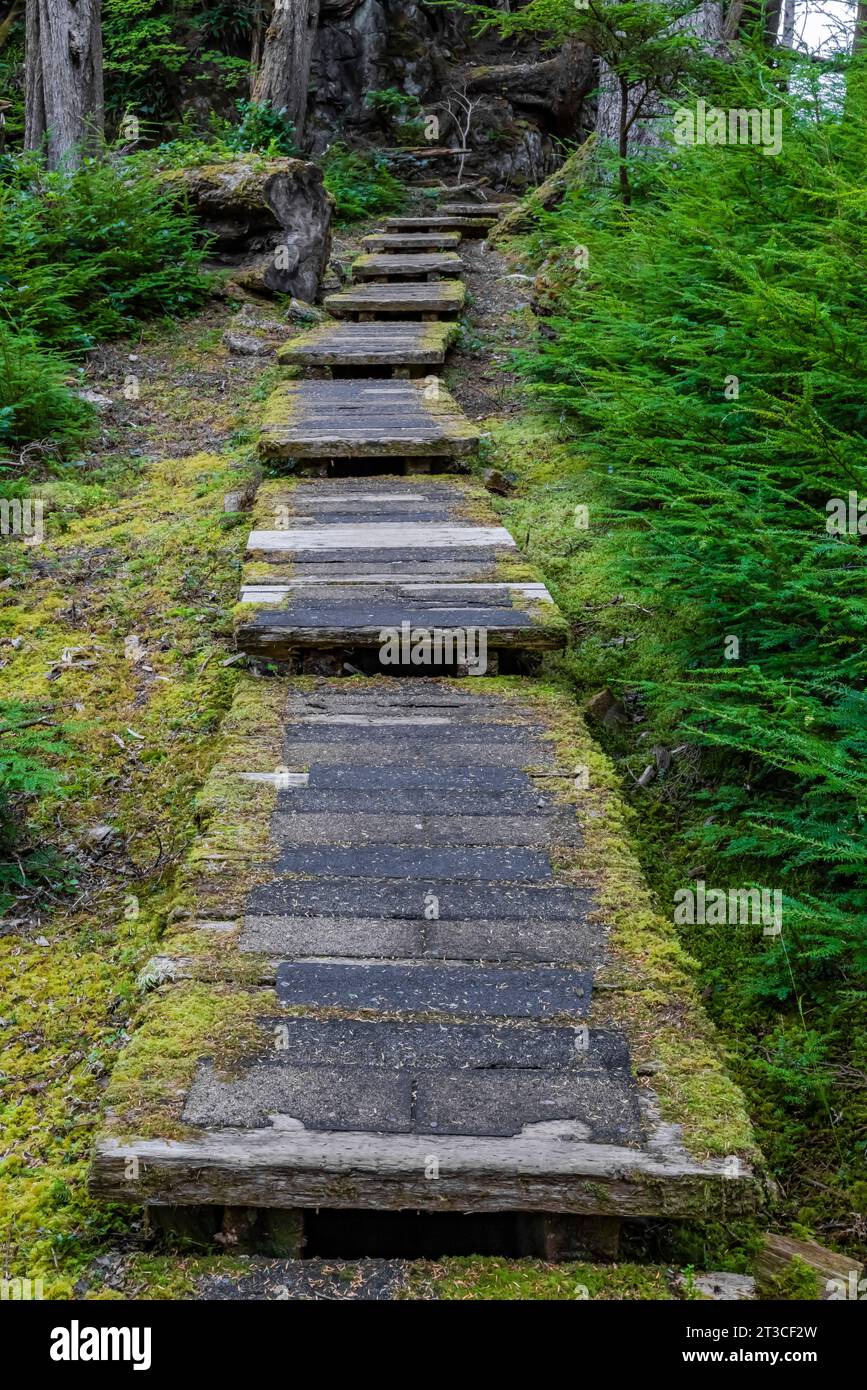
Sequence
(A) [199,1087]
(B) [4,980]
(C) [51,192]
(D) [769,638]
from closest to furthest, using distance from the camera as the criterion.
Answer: (A) [199,1087] < (B) [4,980] < (D) [769,638] < (C) [51,192]

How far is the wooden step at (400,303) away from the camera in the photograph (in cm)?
1008

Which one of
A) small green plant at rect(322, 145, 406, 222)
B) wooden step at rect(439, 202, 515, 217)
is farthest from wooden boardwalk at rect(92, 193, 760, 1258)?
small green plant at rect(322, 145, 406, 222)

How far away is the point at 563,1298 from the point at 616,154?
923cm

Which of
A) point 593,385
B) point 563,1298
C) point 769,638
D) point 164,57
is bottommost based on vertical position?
point 563,1298

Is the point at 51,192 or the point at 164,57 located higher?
the point at 164,57

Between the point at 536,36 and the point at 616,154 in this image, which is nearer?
the point at 616,154

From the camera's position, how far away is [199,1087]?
8.22ft

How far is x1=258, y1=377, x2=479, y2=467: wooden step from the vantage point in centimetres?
668

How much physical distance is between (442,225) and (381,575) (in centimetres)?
1024

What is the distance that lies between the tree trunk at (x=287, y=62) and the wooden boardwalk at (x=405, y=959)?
12.3 metres

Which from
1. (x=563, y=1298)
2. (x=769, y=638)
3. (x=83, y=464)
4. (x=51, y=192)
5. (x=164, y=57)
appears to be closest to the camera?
(x=563, y=1298)

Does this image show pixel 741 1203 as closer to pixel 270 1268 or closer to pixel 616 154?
pixel 270 1268

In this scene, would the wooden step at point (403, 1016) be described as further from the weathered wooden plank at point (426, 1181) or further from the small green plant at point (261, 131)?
the small green plant at point (261, 131)

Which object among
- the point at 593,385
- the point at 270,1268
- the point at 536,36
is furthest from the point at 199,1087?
the point at 536,36
